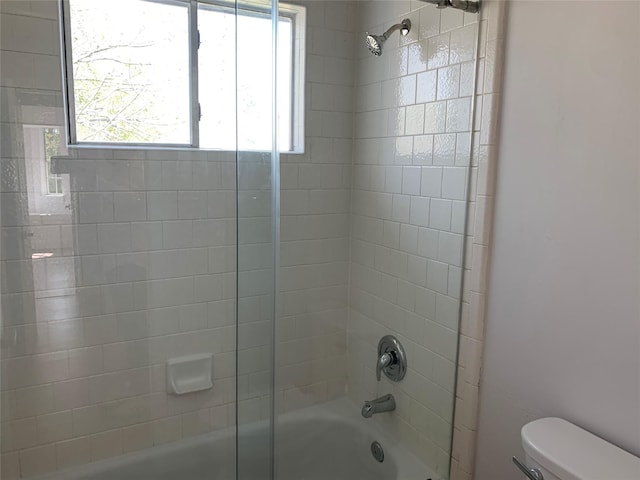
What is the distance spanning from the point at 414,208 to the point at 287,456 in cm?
117

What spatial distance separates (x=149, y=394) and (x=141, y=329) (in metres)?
0.28

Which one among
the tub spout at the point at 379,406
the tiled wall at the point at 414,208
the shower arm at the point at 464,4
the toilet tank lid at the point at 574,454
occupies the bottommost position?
the tub spout at the point at 379,406

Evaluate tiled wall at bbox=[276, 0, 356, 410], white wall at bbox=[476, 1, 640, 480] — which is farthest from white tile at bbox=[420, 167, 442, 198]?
tiled wall at bbox=[276, 0, 356, 410]

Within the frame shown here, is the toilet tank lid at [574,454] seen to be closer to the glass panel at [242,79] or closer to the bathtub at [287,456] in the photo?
the bathtub at [287,456]

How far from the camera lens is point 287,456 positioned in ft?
7.00

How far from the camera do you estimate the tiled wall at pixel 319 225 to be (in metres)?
2.19

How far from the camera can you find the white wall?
125cm

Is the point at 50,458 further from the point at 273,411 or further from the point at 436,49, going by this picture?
the point at 436,49

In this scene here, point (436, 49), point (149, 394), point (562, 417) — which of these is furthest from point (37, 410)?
point (436, 49)

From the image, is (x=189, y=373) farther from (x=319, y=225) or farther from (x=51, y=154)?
(x=51, y=154)

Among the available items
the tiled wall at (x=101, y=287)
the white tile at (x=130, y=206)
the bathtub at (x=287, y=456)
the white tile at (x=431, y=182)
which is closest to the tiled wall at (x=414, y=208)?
the white tile at (x=431, y=182)

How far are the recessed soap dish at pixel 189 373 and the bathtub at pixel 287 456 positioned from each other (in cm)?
23

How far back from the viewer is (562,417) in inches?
56.4

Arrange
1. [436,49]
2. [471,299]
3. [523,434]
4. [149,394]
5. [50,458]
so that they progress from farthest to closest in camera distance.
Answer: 1. [149,394]
2. [50,458]
3. [436,49]
4. [471,299]
5. [523,434]
